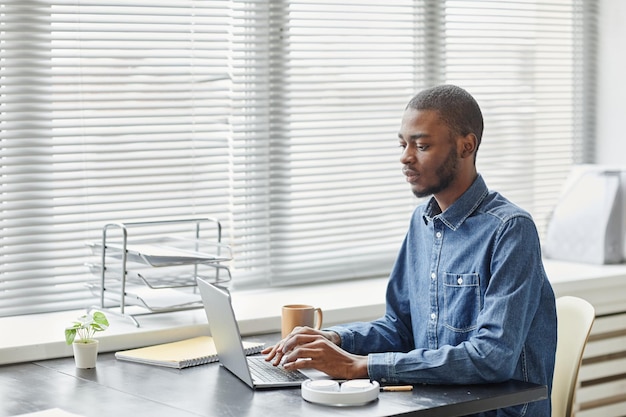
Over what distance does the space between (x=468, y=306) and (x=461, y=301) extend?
2 centimetres

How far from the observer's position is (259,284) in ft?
10.4

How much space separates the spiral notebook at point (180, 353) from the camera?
229 cm

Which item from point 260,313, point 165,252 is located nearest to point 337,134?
point 260,313

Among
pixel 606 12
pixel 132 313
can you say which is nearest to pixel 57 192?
pixel 132 313

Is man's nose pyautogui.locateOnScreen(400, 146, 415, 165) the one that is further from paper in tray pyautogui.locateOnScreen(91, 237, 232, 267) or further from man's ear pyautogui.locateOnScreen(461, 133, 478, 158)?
paper in tray pyautogui.locateOnScreen(91, 237, 232, 267)

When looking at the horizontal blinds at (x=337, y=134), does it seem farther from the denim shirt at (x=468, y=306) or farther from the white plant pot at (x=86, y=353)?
the white plant pot at (x=86, y=353)

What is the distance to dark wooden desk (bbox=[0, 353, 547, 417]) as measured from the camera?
6.20 feet

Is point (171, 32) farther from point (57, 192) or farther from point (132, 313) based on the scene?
point (132, 313)

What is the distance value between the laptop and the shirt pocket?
1.22 ft

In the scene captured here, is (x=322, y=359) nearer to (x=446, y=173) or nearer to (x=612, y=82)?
(x=446, y=173)

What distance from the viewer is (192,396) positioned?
2.01 m

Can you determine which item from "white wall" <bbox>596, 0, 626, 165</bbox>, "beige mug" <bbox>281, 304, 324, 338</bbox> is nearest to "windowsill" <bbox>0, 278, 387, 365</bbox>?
"beige mug" <bbox>281, 304, 324, 338</bbox>

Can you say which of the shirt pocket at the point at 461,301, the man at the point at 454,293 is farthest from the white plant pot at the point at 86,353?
the shirt pocket at the point at 461,301

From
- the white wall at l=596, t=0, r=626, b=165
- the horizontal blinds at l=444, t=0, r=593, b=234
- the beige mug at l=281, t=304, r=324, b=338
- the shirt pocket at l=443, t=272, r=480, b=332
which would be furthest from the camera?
the white wall at l=596, t=0, r=626, b=165
